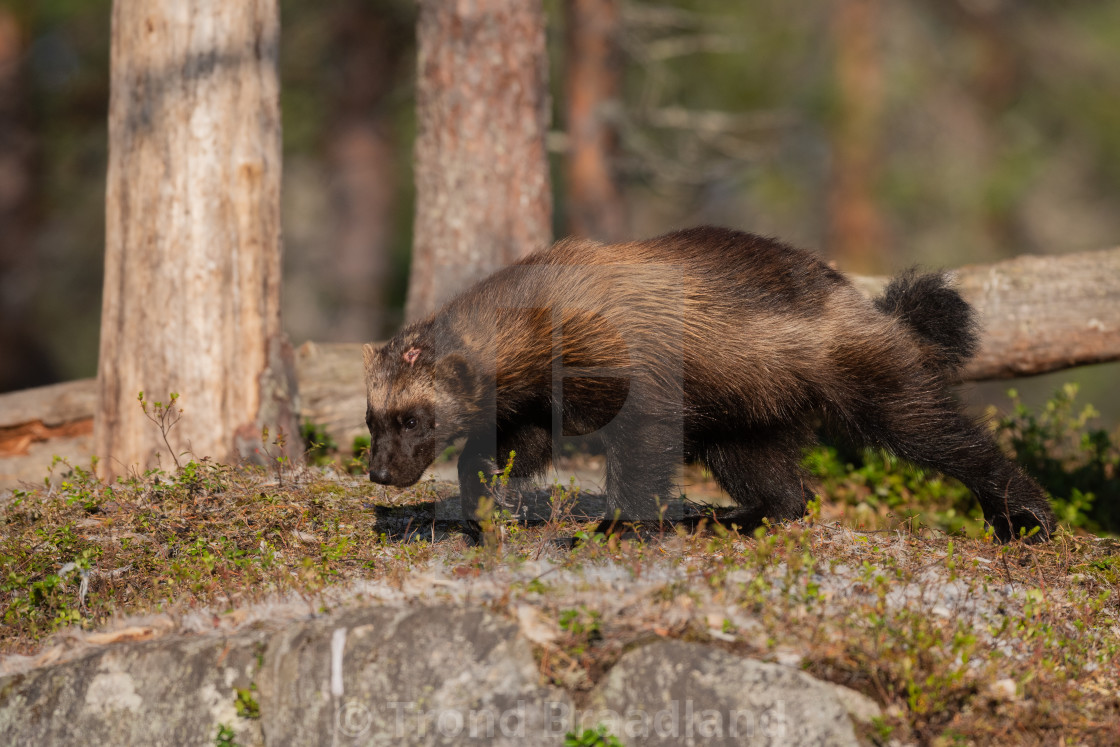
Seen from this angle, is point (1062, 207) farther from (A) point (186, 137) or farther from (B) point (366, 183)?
(A) point (186, 137)

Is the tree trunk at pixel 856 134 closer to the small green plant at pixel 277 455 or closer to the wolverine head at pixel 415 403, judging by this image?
the small green plant at pixel 277 455

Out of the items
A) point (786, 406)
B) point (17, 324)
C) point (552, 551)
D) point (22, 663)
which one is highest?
point (786, 406)

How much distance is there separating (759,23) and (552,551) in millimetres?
13972

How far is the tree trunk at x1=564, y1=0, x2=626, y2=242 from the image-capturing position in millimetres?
12086

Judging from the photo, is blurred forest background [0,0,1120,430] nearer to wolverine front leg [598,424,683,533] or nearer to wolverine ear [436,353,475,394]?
wolverine ear [436,353,475,394]

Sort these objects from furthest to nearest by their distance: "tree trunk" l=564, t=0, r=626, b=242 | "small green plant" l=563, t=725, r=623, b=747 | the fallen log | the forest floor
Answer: "tree trunk" l=564, t=0, r=626, b=242
the fallen log
the forest floor
"small green plant" l=563, t=725, r=623, b=747

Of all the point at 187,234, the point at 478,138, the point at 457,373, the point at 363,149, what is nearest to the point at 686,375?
the point at 457,373

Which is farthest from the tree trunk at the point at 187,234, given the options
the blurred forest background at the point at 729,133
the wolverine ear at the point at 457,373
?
the blurred forest background at the point at 729,133

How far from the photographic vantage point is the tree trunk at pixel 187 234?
20.1 feet

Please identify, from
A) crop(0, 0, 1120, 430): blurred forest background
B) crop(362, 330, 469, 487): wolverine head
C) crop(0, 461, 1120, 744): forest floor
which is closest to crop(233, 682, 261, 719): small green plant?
crop(0, 461, 1120, 744): forest floor

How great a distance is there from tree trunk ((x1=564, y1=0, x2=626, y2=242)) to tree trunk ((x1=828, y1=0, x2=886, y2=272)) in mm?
5300

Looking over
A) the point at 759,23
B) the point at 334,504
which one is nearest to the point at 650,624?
the point at 334,504

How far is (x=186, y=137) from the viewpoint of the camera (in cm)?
614

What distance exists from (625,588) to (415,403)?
145cm
